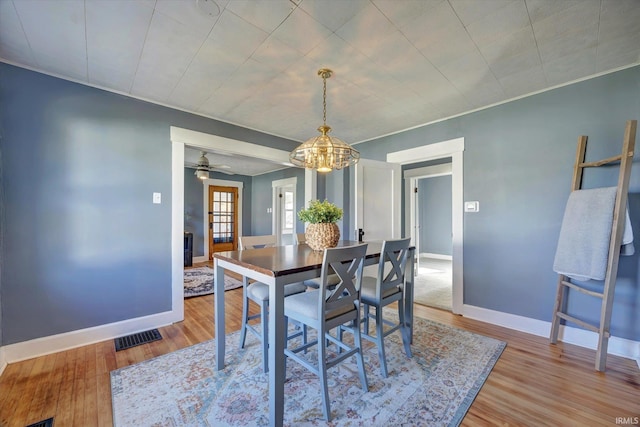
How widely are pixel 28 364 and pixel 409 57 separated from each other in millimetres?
3798

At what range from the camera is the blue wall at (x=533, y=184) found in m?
2.13

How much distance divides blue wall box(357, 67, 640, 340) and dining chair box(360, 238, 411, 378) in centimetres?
134

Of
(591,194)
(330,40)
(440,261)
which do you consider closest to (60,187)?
(330,40)

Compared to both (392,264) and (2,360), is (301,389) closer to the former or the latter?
(392,264)

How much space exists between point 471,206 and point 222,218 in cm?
607

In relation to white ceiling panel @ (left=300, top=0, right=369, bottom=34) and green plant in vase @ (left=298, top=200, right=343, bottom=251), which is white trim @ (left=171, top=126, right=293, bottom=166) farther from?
white ceiling panel @ (left=300, top=0, right=369, bottom=34)

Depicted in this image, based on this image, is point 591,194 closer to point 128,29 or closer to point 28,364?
point 128,29

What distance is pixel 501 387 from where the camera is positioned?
174 centimetres

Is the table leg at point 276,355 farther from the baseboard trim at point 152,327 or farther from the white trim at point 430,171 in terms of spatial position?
the white trim at point 430,171

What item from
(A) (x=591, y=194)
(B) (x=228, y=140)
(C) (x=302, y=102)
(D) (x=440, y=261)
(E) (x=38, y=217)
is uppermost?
(C) (x=302, y=102)

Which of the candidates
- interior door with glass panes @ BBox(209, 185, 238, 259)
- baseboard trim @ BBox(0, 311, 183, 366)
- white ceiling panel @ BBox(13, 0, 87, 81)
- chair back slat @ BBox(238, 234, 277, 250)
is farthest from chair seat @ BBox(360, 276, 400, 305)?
interior door with glass panes @ BBox(209, 185, 238, 259)

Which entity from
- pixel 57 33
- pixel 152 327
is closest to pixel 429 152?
pixel 57 33

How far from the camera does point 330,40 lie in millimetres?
1763

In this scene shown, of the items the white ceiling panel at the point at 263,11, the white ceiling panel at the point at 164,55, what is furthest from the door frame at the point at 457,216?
the white ceiling panel at the point at 164,55
